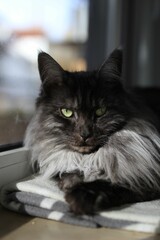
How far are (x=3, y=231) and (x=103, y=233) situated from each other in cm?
31

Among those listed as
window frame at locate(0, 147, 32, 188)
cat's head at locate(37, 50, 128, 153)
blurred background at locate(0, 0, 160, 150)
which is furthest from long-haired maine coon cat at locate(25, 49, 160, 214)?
blurred background at locate(0, 0, 160, 150)

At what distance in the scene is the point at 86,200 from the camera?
1.21m

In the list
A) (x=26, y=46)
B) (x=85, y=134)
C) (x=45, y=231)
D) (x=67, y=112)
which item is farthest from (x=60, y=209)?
(x=26, y=46)

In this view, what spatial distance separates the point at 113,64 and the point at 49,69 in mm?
247

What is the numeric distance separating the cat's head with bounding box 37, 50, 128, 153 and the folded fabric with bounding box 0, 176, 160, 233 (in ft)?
0.64

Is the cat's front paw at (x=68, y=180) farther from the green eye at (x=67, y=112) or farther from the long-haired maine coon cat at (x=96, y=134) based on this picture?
the green eye at (x=67, y=112)

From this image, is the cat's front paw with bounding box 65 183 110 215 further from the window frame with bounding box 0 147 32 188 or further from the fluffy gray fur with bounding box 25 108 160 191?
the window frame with bounding box 0 147 32 188

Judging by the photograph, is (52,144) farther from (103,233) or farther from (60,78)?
(103,233)

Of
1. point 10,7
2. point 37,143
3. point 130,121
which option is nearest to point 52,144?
point 37,143

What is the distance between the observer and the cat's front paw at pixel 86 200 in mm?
1202

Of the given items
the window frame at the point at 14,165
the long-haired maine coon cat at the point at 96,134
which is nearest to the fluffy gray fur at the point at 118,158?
the long-haired maine coon cat at the point at 96,134

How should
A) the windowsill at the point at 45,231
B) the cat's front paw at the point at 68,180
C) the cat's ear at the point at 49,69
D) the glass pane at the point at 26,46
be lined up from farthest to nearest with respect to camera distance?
the glass pane at the point at 26,46, the cat's ear at the point at 49,69, the cat's front paw at the point at 68,180, the windowsill at the point at 45,231

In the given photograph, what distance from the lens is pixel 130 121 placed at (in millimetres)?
1507

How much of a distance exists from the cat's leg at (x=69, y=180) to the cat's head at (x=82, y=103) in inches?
3.7
